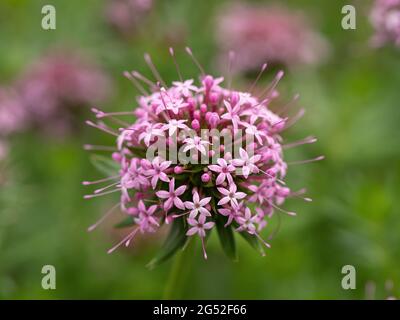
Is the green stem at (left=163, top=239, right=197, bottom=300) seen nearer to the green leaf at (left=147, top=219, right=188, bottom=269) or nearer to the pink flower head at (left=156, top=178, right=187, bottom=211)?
the green leaf at (left=147, top=219, right=188, bottom=269)

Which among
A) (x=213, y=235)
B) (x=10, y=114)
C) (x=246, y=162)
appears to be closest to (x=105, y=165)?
(x=246, y=162)

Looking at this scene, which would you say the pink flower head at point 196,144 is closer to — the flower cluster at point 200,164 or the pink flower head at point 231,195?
the flower cluster at point 200,164

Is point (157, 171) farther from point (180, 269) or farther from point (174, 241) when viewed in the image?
point (180, 269)

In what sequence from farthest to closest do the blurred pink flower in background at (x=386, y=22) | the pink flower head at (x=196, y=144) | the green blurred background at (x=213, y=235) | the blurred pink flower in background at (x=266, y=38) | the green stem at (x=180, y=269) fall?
the blurred pink flower in background at (x=266, y=38) → the green blurred background at (x=213, y=235) → the blurred pink flower in background at (x=386, y=22) → the green stem at (x=180, y=269) → the pink flower head at (x=196, y=144)

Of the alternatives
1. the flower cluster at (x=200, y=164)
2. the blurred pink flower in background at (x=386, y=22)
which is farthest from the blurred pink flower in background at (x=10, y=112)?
the blurred pink flower in background at (x=386, y=22)

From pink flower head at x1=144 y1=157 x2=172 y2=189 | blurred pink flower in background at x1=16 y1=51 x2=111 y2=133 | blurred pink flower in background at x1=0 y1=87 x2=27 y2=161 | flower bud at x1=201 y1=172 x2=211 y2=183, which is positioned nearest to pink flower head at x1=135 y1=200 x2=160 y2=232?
pink flower head at x1=144 y1=157 x2=172 y2=189
